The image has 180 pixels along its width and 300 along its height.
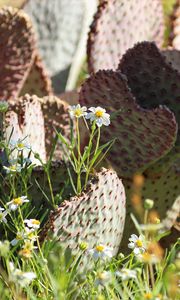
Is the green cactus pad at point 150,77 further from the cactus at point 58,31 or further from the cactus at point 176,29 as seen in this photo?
the cactus at point 58,31

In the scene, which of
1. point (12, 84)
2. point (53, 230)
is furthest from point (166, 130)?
point (12, 84)

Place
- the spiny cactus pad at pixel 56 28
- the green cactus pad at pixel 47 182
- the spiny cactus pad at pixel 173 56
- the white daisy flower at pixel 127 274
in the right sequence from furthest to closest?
the spiny cactus pad at pixel 56 28, the spiny cactus pad at pixel 173 56, the green cactus pad at pixel 47 182, the white daisy flower at pixel 127 274

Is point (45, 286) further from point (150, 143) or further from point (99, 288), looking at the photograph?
point (150, 143)

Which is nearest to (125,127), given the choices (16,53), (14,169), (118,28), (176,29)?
(14,169)

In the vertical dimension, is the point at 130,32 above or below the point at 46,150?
above

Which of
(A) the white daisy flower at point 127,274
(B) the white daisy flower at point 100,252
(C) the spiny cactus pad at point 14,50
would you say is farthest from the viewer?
(C) the spiny cactus pad at point 14,50

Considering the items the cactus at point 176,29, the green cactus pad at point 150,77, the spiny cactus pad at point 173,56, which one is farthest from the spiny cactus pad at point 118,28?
the green cactus pad at point 150,77

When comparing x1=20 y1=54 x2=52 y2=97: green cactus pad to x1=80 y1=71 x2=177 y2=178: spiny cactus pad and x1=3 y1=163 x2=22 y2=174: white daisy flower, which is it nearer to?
x1=80 y1=71 x2=177 y2=178: spiny cactus pad

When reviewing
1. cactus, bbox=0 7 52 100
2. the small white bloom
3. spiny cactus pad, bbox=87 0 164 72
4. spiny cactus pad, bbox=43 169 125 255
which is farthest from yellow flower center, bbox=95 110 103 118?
cactus, bbox=0 7 52 100
